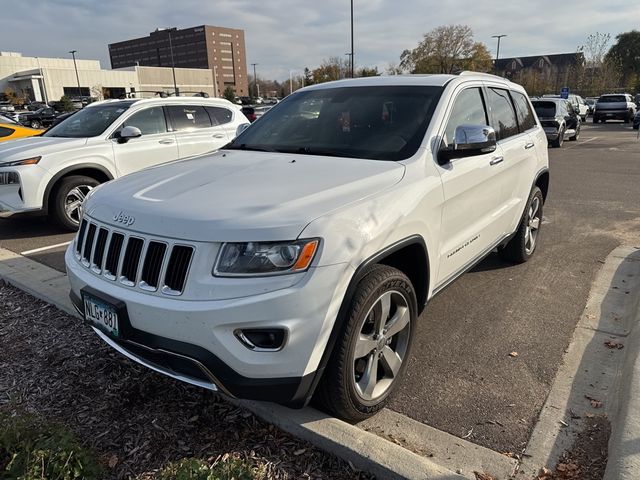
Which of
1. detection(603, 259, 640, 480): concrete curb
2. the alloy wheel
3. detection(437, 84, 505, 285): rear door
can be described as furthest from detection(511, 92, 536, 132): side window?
the alloy wheel

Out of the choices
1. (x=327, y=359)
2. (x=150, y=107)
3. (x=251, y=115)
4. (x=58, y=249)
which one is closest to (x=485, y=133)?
(x=327, y=359)

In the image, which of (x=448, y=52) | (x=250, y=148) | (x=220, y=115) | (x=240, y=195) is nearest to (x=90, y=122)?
(x=220, y=115)

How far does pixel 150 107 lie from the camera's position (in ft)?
24.9

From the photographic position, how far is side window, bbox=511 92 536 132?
16.0 ft

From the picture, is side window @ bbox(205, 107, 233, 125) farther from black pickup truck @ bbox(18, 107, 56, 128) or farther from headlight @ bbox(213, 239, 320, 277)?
black pickup truck @ bbox(18, 107, 56, 128)

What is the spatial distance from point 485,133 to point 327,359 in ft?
5.94

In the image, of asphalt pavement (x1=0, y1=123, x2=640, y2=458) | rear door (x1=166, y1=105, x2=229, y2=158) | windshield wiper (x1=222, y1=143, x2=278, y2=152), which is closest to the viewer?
asphalt pavement (x1=0, y1=123, x2=640, y2=458)

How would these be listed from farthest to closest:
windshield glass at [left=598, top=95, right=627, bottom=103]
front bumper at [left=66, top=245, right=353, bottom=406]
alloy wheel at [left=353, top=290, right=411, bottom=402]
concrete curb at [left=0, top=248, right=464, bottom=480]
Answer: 1. windshield glass at [left=598, top=95, right=627, bottom=103]
2. alloy wheel at [left=353, top=290, right=411, bottom=402]
3. concrete curb at [left=0, top=248, right=464, bottom=480]
4. front bumper at [left=66, top=245, right=353, bottom=406]

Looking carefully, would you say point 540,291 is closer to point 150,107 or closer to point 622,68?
point 150,107

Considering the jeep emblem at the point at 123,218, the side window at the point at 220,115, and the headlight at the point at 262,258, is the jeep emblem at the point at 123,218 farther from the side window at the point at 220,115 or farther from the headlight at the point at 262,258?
the side window at the point at 220,115

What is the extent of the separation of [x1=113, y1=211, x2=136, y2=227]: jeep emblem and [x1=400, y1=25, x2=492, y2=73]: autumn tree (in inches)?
1948

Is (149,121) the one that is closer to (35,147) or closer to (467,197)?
(35,147)

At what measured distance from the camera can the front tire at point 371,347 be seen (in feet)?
7.87

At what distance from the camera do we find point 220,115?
8516 mm
